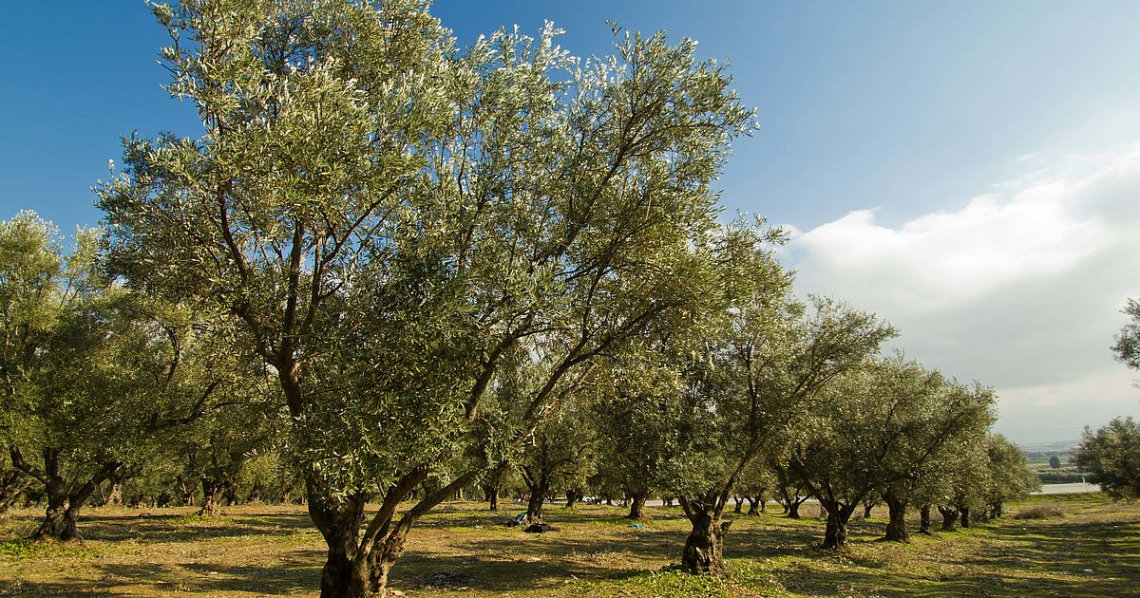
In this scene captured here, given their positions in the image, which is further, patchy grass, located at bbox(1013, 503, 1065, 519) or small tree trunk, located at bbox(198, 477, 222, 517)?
patchy grass, located at bbox(1013, 503, 1065, 519)

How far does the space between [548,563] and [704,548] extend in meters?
9.08

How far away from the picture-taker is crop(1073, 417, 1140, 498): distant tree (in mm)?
59938

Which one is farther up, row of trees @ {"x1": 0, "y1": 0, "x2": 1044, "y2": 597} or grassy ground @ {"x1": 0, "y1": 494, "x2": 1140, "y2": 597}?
row of trees @ {"x1": 0, "y1": 0, "x2": 1044, "y2": 597}

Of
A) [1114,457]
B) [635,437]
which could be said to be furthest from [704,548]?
[1114,457]

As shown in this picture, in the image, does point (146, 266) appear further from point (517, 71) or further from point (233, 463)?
point (233, 463)

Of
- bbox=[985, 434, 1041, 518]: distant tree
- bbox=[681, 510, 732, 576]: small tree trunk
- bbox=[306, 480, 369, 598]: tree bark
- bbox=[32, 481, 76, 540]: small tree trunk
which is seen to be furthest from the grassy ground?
bbox=[985, 434, 1041, 518]: distant tree

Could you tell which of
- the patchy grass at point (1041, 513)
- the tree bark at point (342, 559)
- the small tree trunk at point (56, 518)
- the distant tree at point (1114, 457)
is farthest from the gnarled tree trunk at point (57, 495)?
the patchy grass at point (1041, 513)

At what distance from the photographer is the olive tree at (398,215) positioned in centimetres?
1267

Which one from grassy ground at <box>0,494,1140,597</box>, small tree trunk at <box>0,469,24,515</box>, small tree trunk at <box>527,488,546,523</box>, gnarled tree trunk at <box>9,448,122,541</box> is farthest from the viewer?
small tree trunk at <box>527,488,546,523</box>

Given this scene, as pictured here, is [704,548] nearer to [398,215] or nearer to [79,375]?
[398,215]

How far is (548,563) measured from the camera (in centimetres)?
3016

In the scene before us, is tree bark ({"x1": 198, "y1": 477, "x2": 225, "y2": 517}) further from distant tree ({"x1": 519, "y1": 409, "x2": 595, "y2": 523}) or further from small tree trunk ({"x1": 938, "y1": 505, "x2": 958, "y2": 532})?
small tree trunk ({"x1": 938, "y1": 505, "x2": 958, "y2": 532})

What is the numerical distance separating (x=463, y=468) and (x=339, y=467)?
21.0 ft

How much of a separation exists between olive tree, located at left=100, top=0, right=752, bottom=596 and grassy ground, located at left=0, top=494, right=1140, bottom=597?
990 cm
